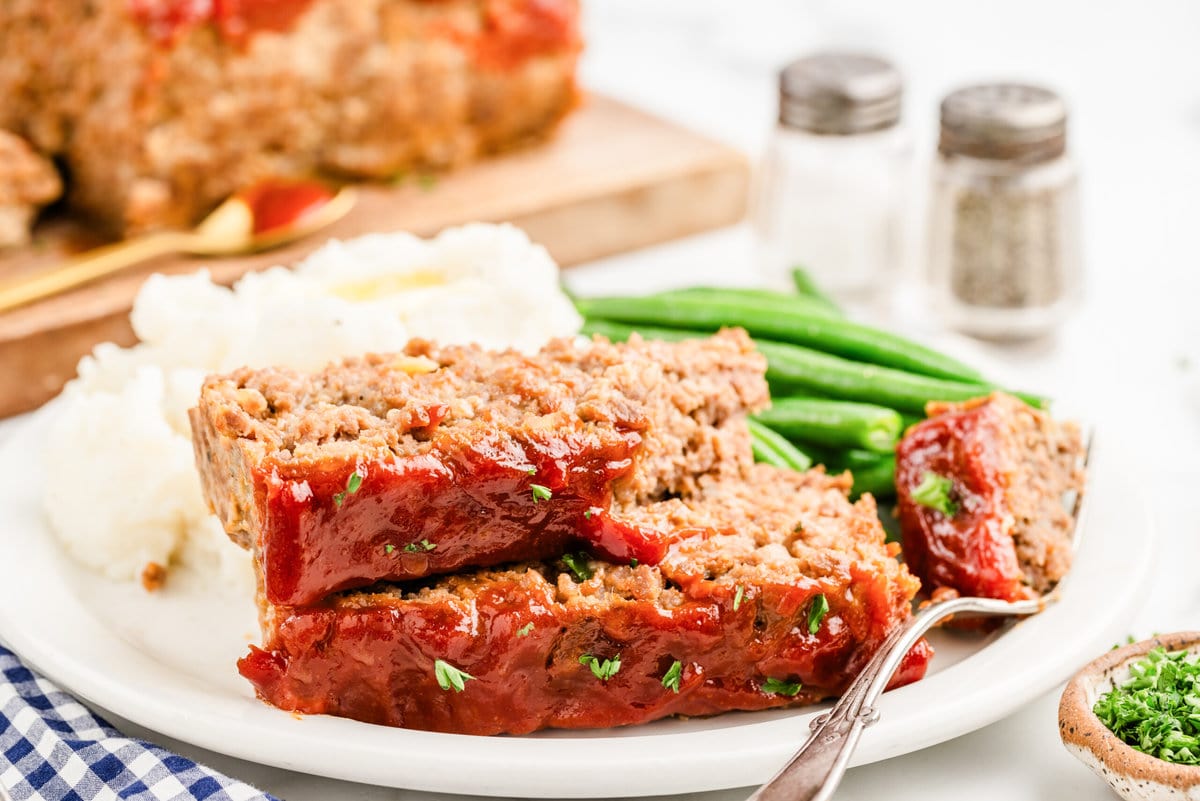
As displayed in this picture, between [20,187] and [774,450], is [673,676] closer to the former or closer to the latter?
[774,450]

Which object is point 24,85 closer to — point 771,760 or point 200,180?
point 200,180

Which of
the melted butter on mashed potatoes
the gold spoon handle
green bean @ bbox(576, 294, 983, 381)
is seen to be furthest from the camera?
the gold spoon handle

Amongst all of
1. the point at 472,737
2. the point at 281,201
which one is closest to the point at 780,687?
the point at 472,737

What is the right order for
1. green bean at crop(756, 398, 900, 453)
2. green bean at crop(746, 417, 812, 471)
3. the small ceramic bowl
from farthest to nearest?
green bean at crop(756, 398, 900, 453) → green bean at crop(746, 417, 812, 471) → the small ceramic bowl

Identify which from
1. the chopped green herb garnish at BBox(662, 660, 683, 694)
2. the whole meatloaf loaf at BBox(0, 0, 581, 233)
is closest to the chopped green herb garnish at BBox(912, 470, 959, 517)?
the chopped green herb garnish at BBox(662, 660, 683, 694)

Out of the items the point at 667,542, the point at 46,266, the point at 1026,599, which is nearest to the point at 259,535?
the point at 667,542

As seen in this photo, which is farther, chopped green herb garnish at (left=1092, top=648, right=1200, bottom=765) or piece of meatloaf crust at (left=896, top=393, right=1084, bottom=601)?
piece of meatloaf crust at (left=896, top=393, right=1084, bottom=601)

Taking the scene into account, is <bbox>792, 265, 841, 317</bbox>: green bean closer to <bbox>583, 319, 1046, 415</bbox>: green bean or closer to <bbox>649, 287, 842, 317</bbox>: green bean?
<bbox>649, 287, 842, 317</bbox>: green bean

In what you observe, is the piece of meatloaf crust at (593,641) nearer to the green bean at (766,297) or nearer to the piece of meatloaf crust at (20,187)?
the green bean at (766,297)
